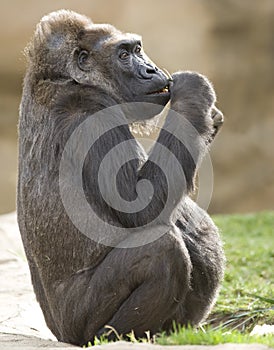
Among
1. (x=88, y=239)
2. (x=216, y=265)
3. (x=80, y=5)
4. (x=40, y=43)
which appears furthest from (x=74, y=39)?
(x=80, y=5)

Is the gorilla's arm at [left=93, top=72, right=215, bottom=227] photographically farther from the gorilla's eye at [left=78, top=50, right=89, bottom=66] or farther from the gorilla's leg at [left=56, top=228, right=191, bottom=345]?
the gorilla's eye at [left=78, top=50, right=89, bottom=66]

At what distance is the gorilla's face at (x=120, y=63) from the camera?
4.61m

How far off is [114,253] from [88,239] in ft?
0.58

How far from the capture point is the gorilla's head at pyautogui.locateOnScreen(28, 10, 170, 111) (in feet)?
14.8

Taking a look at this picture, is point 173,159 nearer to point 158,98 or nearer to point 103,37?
point 158,98

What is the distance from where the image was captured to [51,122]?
4.33 metres

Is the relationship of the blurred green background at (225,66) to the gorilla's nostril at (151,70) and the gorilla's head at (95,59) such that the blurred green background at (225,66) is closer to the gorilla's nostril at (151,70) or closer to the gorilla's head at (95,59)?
the gorilla's head at (95,59)

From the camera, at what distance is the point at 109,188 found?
4121 mm

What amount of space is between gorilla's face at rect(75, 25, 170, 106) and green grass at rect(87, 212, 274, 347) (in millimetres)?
1390

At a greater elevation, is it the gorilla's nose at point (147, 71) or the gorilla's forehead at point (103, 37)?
the gorilla's forehead at point (103, 37)

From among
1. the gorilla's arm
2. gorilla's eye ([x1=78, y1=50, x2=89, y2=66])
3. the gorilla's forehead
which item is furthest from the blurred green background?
the gorilla's arm

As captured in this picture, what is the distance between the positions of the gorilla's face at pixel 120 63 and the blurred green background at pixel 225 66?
8619 mm

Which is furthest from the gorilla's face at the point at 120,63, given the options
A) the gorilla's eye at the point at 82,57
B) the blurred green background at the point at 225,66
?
the blurred green background at the point at 225,66

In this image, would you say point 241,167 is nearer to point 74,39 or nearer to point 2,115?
point 2,115
